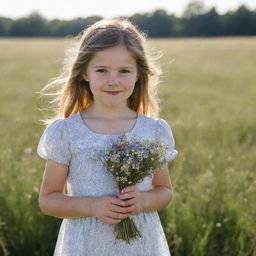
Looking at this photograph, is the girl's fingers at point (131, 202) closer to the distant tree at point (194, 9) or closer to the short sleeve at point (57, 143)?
the short sleeve at point (57, 143)

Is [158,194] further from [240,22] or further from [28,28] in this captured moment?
[240,22]

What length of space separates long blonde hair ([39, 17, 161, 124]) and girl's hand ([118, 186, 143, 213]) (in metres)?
0.63

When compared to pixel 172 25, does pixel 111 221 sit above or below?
above

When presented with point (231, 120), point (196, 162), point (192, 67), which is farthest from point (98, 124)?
point (192, 67)

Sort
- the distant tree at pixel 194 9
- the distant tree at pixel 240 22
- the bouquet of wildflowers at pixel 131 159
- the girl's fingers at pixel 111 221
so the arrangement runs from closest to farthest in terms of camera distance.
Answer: the bouquet of wildflowers at pixel 131 159
the girl's fingers at pixel 111 221
the distant tree at pixel 240 22
the distant tree at pixel 194 9

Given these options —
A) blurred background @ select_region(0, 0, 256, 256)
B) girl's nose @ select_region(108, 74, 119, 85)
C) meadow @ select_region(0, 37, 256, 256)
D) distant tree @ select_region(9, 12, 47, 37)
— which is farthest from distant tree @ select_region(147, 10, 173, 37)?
girl's nose @ select_region(108, 74, 119, 85)

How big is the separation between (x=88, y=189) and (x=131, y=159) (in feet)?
1.33

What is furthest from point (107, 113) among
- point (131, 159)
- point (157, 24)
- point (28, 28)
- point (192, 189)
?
point (28, 28)

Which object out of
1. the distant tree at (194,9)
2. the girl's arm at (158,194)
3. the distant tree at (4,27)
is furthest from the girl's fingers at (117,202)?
the distant tree at (194,9)

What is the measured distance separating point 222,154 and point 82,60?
3.56m

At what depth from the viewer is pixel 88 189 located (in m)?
2.54

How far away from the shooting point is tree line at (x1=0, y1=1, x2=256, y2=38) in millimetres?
87500

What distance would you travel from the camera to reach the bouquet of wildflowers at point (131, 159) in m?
2.22

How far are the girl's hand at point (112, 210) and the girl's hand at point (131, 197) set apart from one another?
21 millimetres
